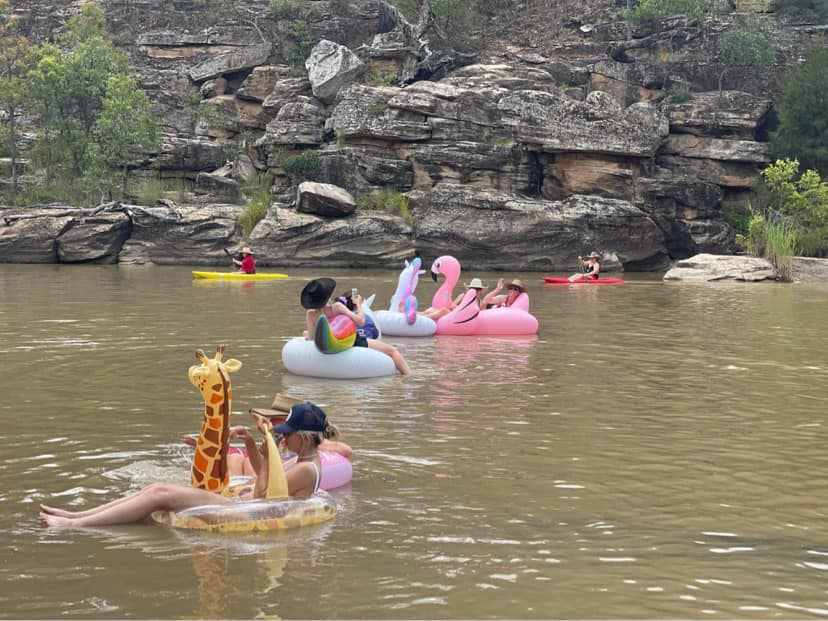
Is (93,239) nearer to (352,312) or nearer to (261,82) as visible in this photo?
(261,82)

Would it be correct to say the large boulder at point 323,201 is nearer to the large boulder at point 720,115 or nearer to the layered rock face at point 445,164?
the layered rock face at point 445,164

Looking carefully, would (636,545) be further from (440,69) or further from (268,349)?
(440,69)

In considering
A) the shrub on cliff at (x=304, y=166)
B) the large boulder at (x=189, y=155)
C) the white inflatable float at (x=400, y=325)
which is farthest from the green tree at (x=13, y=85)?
the white inflatable float at (x=400, y=325)

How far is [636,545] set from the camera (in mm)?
6246

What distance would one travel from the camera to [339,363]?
41.4 feet

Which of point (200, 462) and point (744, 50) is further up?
point (744, 50)

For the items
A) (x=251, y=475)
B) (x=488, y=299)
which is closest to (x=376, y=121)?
(x=488, y=299)

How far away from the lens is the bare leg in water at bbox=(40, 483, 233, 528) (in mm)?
6473

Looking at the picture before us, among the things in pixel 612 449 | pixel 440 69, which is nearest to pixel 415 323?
pixel 612 449

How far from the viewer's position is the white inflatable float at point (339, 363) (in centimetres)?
1261

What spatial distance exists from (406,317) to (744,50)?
33394mm

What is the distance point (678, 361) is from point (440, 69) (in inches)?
1391

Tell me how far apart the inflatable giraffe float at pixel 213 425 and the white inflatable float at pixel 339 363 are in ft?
18.3

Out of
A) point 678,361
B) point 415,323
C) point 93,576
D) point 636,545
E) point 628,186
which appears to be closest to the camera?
point 93,576
